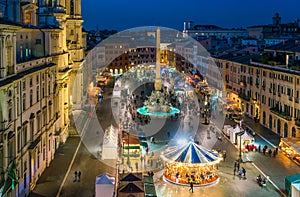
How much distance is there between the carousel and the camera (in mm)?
33875

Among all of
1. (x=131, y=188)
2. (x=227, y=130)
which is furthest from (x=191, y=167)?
(x=227, y=130)

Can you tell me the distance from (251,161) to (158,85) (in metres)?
54.7

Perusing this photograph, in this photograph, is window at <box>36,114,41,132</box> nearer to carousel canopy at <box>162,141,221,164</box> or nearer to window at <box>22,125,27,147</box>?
window at <box>22,125,27,147</box>

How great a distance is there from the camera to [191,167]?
34.4m

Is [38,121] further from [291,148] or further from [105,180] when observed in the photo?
[291,148]

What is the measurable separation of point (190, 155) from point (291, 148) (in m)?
11.0

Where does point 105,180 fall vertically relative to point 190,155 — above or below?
below

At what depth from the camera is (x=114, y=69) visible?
158625 millimetres

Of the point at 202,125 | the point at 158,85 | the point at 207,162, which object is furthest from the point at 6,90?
the point at 158,85

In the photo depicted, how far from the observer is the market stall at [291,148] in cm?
3976

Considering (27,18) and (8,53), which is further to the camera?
(27,18)

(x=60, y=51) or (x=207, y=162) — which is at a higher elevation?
(x=60, y=51)

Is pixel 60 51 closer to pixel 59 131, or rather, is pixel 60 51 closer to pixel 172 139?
pixel 59 131

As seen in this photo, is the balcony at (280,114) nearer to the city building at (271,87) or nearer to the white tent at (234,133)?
the city building at (271,87)
